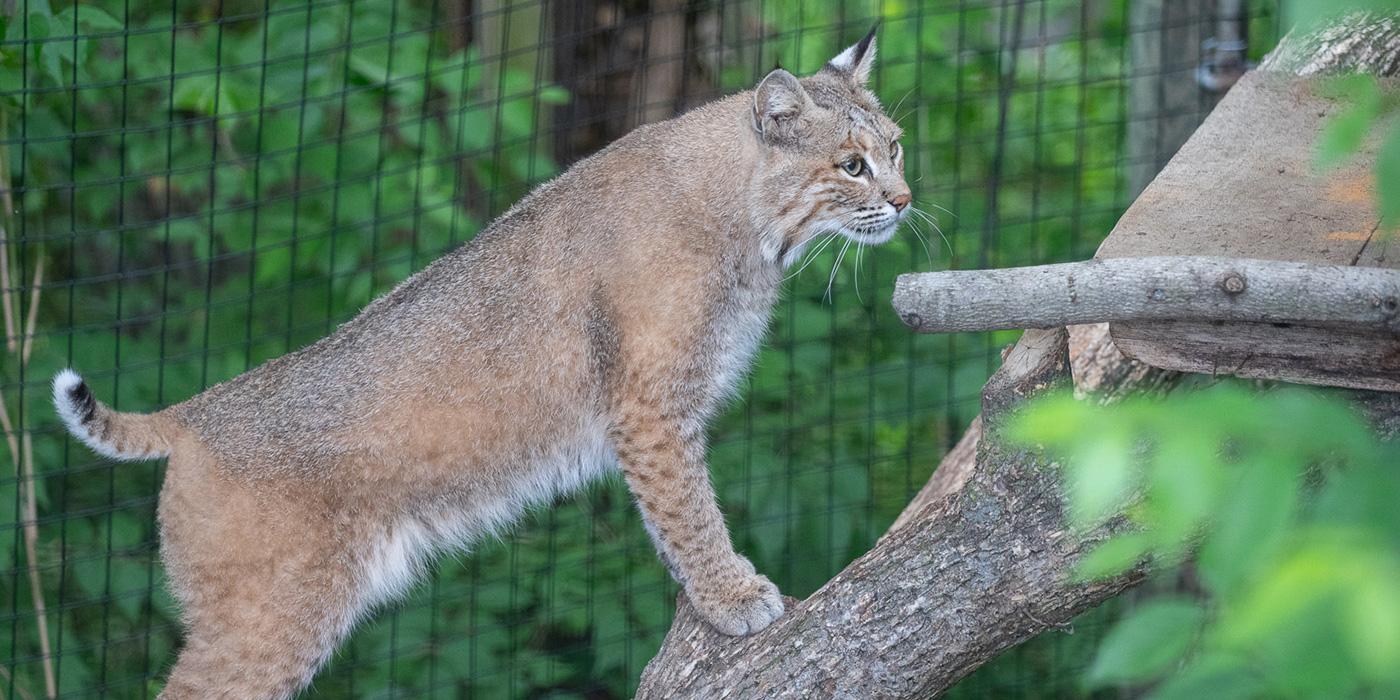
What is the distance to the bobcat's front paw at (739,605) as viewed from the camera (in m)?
3.51

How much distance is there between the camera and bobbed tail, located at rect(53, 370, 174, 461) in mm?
3459

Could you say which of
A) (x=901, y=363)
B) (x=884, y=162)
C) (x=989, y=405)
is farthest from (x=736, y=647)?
(x=901, y=363)

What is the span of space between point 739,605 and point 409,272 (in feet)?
6.91

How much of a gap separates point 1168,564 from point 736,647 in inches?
43.4

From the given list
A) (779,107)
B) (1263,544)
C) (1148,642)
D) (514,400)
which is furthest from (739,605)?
(1263,544)

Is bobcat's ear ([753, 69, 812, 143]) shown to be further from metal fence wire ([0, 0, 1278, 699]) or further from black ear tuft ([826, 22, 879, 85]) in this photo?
metal fence wire ([0, 0, 1278, 699])

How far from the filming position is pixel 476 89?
525 centimetres

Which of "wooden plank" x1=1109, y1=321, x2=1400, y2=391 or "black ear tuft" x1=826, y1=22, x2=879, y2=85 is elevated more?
"wooden plank" x1=1109, y1=321, x2=1400, y2=391

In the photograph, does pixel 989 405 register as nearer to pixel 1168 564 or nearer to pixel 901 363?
pixel 1168 564

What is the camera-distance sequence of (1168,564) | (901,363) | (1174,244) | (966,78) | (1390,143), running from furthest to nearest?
(966,78) < (901,363) < (1174,244) < (1168,564) < (1390,143)

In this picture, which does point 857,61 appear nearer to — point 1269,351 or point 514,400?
point 514,400

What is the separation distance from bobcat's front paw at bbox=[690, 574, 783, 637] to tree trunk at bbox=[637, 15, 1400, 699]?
82 mm

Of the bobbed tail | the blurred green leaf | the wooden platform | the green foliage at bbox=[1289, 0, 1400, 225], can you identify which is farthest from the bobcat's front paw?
the green foliage at bbox=[1289, 0, 1400, 225]

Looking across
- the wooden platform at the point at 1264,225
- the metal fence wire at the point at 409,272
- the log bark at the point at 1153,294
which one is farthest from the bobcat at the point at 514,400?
the log bark at the point at 1153,294
